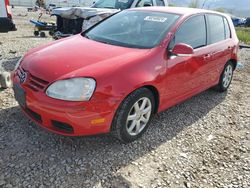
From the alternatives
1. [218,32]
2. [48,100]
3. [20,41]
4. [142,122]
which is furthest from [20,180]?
[20,41]

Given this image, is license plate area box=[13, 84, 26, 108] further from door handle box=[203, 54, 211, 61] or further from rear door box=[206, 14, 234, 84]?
rear door box=[206, 14, 234, 84]

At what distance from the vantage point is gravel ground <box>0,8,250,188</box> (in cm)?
280

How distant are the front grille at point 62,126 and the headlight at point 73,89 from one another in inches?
11.2

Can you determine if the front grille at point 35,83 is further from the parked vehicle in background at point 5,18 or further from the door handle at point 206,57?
the parked vehicle in background at point 5,18

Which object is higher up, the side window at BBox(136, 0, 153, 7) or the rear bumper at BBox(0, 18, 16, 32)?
the side window at BBox(136, 0, 153, 7)

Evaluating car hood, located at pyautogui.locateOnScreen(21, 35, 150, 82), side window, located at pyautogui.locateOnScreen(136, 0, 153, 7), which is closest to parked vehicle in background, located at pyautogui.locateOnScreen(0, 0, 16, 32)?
car hood, located at pyautogui.locateOnScreen(21, 35, 150, 82)

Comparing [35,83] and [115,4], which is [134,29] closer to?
[35,83]

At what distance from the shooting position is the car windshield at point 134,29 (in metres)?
3.69

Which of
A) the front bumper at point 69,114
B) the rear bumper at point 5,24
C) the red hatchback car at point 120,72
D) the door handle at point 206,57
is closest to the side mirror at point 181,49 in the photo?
the red hatchback car at point 120,72

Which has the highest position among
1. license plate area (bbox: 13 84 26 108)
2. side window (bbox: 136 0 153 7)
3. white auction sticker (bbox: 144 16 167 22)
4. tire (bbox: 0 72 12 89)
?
white auction sticker (bbox: 144 16 167 22)

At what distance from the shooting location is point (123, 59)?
3205mm

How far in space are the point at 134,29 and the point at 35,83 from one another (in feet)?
5.50

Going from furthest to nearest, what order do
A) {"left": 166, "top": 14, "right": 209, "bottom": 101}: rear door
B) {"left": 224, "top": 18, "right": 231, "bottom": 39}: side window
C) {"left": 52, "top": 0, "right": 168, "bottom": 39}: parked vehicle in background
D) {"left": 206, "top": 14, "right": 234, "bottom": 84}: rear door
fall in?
{"left": 52, "top": 0, "right": 168, "bottom": 39}: parked vehicle in background → {"left": 224, "top": 18, "right": 231, "bottom": 39}: side window → {"left": 206, "top": 14, "right": 234, "bottom": 84}: rear door → {"left": 166, "top": 14, "right": 209, "bottom": 101}: rear door

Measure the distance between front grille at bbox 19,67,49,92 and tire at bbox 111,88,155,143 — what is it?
33.2 inches
